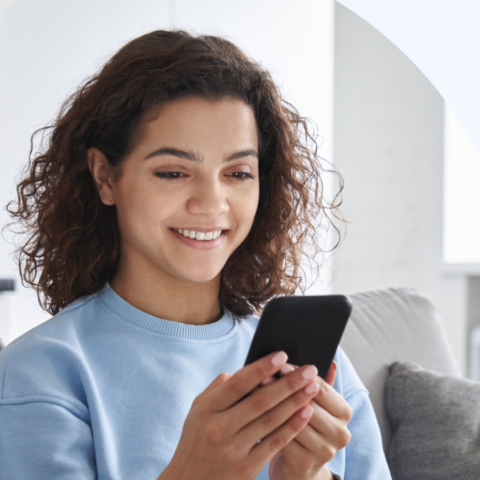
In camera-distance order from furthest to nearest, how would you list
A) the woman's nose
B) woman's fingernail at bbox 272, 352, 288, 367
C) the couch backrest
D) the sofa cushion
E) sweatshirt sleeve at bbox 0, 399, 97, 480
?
1. the couch backrest
2. the sofa cushion
3. the woman's nose
4. sweatshirt sleeve at bbox 0, 399, 97, 480
5. woman's fingernail at bbox 272, 352, 288, 367

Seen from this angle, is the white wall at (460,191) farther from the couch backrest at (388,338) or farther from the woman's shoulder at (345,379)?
the woman's shoulder at (345,379)

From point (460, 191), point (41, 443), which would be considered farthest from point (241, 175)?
point (460, 191)

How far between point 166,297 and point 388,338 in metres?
0.82

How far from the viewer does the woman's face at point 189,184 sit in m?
1.00

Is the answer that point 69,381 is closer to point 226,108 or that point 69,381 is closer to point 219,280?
point 219,280

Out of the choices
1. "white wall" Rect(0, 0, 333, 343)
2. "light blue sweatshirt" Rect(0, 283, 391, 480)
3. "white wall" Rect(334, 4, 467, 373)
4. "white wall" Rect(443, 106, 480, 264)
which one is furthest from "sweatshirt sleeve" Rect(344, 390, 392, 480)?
"white wall" Rect(443, 106, 480, 264)

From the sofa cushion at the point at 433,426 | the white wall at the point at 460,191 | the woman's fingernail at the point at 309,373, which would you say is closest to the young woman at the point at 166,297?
the woman's fingernail at the point at 309,373

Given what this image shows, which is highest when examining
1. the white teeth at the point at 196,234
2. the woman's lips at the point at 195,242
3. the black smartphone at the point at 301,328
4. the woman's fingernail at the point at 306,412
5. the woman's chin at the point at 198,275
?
the white teeth at the point at 196,234

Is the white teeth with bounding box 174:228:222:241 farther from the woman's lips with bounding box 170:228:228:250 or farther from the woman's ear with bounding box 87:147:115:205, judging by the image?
the woman's ear with bounding box 87:147:115:205

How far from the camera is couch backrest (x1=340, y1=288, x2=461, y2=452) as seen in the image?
1.57 metres

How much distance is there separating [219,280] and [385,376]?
2.09 ft

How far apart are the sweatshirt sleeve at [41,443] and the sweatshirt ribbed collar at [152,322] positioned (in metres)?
0.22

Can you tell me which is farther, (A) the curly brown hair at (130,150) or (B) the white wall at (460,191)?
(B) the white wall at (460,191)

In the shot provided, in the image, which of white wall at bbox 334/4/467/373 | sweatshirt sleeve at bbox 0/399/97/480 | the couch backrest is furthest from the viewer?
white wall at bbox 334/4/467/373
